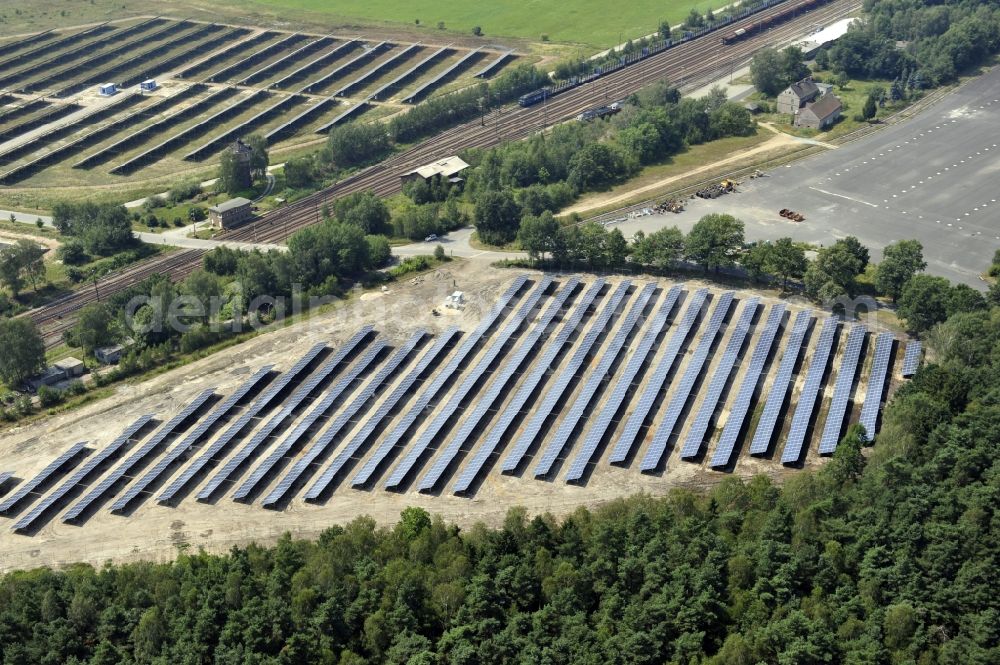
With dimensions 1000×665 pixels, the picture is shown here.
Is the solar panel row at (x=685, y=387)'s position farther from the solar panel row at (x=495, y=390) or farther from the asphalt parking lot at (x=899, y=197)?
the asphalt parking lot at (x=899, y=197)

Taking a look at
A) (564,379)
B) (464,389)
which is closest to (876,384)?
(564,379)

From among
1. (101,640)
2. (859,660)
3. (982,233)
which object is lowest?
(982,233)

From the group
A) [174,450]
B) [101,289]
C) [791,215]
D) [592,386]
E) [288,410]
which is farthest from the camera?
[791,215]

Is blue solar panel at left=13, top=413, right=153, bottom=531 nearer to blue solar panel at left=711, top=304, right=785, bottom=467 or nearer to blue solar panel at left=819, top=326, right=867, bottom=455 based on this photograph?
blue solar panel at left=711, top=304, right=785, bottom=467

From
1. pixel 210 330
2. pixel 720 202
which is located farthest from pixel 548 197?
pixel 210 330

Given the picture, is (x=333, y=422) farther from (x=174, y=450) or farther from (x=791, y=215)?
(x=791, y=215)

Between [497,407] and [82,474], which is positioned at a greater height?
[82,474]

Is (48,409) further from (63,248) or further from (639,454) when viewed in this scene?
(639,454)
